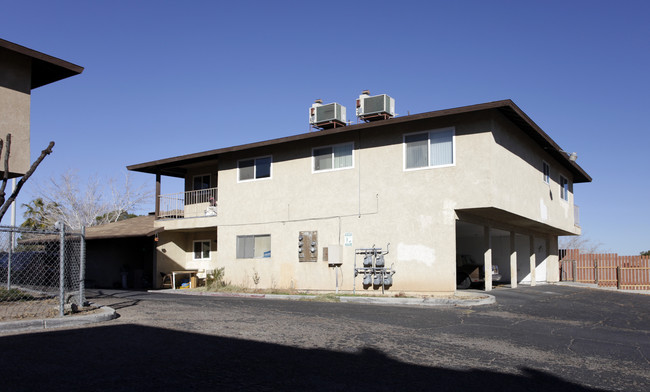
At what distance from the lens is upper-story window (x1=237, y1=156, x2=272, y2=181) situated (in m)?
22.5

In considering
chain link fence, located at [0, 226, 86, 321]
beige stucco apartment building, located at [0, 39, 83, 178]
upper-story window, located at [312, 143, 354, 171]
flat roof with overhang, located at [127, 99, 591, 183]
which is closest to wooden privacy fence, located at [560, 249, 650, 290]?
flat roof with overhang, located at [127, 99, 591, 183]

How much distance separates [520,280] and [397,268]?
42.2 feet

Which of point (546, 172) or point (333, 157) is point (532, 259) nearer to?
point (546, 172)

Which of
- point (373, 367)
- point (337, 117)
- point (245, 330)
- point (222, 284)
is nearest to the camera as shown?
point (373, 367)

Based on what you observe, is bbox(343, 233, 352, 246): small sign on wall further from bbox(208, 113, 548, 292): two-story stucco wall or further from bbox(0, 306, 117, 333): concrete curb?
bbox(0, 306, 117, 333): concrete curb

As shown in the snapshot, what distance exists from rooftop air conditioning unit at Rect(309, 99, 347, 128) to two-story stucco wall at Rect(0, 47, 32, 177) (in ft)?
34.2

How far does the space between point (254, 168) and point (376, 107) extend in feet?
18.9

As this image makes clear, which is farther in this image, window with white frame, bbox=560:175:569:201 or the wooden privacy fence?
the wooden privacy fence

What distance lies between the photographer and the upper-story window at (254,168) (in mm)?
22547

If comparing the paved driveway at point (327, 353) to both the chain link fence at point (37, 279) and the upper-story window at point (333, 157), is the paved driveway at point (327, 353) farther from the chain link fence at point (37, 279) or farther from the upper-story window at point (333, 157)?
the upper-story window at point (333, 157)

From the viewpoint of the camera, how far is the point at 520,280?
28812 millimetres

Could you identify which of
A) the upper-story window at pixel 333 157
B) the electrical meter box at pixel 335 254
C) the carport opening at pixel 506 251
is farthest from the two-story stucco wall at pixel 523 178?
the electrical meter box at pixel 335 254

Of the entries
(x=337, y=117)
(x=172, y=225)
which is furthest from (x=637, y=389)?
(x=172, y=225)

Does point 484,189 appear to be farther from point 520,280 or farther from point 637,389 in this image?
point 520,280
